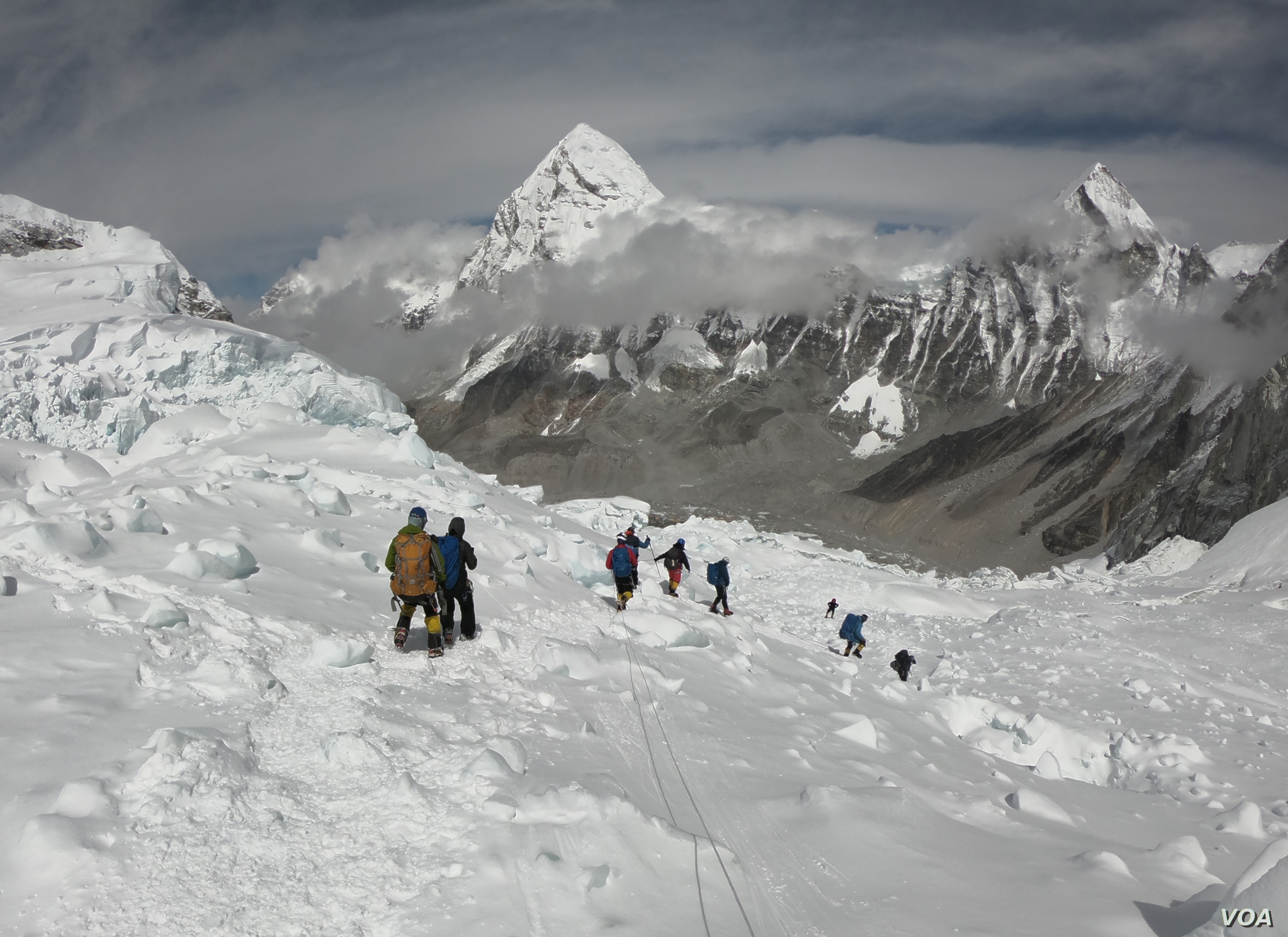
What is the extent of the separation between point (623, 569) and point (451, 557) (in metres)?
4.36

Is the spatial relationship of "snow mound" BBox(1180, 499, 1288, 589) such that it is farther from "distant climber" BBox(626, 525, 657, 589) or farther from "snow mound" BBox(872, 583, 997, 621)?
"distant climber" BBox(626, 525, 657, 589)

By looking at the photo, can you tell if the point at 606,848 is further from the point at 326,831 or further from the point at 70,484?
the point at 70,484

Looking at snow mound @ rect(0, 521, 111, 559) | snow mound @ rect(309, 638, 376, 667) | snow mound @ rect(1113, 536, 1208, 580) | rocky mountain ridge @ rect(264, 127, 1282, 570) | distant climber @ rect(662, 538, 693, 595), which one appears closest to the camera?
snow mound @ rect(309, 638, 376, 667)

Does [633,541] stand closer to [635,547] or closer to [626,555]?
[635,547]

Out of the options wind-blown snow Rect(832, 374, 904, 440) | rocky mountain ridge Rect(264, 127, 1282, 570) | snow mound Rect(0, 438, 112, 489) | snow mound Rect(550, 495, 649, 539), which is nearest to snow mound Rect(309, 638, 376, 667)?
snow mound Rect(0, 438, 112, 489)

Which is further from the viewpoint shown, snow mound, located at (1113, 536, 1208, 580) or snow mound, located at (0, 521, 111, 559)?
snow mound, located at (1113, 536, 1208, 580)

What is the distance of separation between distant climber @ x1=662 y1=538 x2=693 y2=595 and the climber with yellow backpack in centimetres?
732

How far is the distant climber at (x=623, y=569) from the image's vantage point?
12.9 m

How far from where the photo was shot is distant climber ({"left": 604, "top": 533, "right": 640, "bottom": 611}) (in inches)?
509

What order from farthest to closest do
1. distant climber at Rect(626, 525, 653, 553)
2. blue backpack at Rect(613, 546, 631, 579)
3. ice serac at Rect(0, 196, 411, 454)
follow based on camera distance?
1. ice serac at Rect(0, 196, 411, 454)
2. distant climber at Rect(626, 525, 653, 553)
3. blue backpack at Rect(613, 546, 631, 579)

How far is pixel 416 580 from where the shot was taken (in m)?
8.20

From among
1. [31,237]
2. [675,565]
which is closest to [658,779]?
[675,565]

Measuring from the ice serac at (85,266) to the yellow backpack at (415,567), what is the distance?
24.3 m

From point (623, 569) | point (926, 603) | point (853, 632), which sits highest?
point (623, 569)
